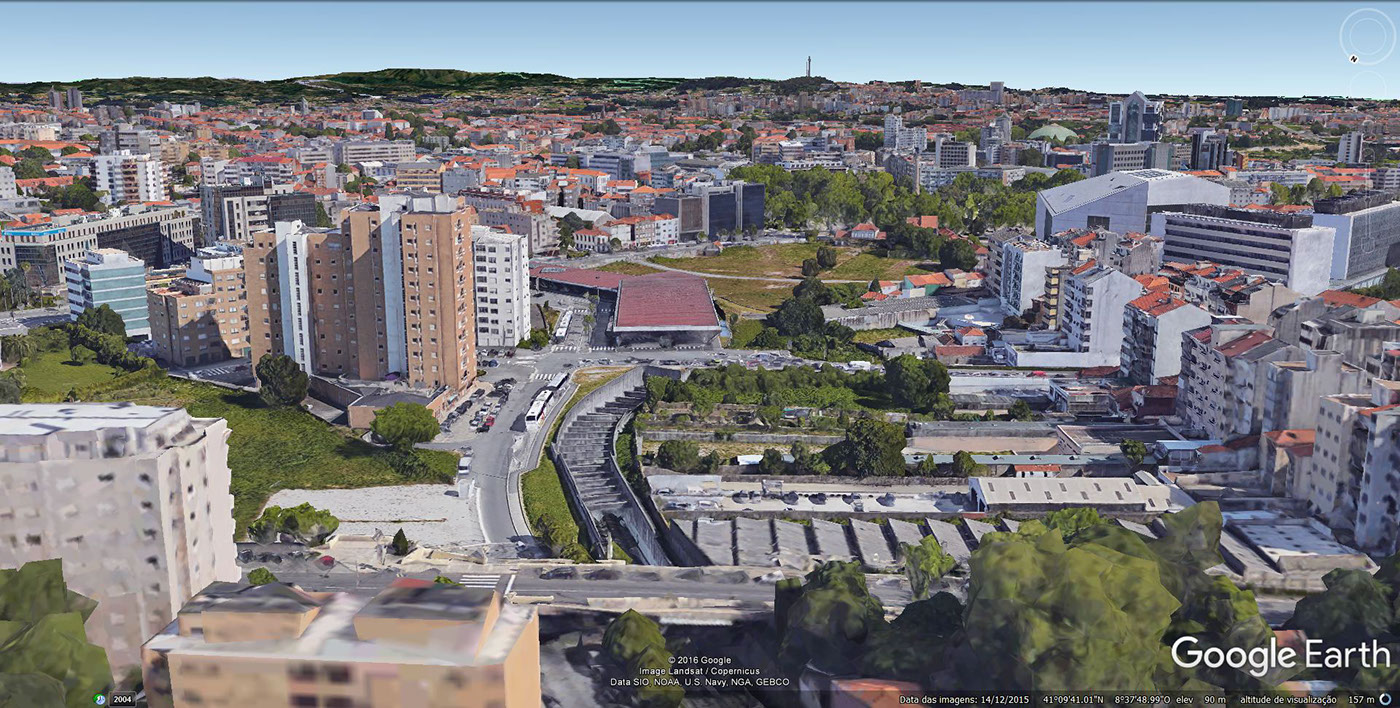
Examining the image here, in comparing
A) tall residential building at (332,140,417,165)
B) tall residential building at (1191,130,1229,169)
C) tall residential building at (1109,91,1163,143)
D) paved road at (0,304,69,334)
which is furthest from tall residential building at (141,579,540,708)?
tall residential building at (1109,91,1163,143)

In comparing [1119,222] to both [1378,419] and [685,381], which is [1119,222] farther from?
[1378,419]

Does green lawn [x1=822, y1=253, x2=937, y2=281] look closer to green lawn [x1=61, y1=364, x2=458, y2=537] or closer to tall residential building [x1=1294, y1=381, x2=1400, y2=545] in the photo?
green lawn [x1=61, y1=364, x2=458, y2=537]

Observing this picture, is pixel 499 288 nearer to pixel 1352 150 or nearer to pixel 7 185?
pixel 7 185

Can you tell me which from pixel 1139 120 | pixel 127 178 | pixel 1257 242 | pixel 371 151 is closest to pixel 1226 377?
pixel 1257 242

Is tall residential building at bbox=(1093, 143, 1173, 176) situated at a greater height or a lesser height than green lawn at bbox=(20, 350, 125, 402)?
greater

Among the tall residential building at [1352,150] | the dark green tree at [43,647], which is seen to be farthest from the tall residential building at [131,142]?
the tall residential building at [1352,150]
